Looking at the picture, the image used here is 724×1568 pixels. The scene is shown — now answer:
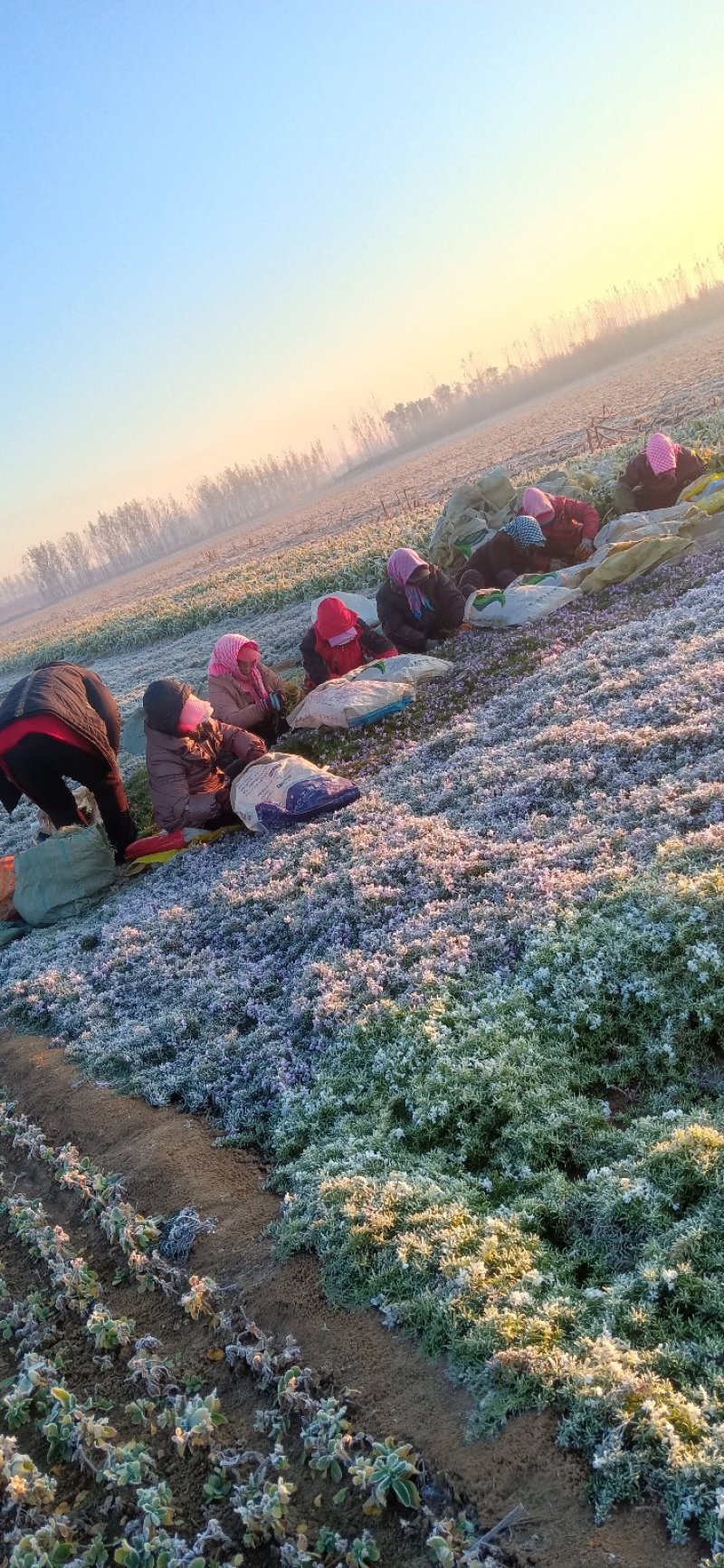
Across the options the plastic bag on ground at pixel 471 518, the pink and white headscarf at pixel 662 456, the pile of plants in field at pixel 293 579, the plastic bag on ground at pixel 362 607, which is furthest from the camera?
the pile of plants in field at pixel 293 579

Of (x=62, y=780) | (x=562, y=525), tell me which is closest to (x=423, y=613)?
(x=562, y=525)

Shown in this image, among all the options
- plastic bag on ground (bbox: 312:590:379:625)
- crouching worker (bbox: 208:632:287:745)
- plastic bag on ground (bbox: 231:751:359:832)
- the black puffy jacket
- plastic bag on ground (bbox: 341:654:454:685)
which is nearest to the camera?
plastic bag on ground (bbox: 231:751:359:832)

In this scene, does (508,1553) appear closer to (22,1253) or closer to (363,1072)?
(363,1072)

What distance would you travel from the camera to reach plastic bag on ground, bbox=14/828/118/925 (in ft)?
34.9

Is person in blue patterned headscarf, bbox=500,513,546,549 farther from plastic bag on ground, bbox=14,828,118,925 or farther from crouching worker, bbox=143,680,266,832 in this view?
plastic bag on ground, bbox=14,828,118,925

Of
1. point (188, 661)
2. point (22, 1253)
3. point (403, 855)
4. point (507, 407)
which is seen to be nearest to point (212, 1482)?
point (22, 1253)

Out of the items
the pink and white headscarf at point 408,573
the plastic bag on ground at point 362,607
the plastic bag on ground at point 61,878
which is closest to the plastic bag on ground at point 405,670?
the pink and white headscarf at point 408,573

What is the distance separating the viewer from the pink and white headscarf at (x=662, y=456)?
14977mm

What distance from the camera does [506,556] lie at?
14.3 m

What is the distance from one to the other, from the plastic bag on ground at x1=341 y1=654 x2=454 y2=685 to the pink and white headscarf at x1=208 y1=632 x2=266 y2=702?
123 cm

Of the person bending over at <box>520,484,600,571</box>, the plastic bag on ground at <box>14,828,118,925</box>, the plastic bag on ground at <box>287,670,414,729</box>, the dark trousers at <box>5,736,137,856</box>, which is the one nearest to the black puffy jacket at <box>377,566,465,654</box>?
the plastic bag on ground at <box>287,670,414,729</box>

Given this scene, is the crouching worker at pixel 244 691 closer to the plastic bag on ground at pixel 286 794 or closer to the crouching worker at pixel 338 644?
the crouching worker at pixel 338 644

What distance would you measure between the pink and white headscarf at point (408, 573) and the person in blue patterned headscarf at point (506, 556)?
1246 mm

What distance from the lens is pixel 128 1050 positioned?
7.08 m
